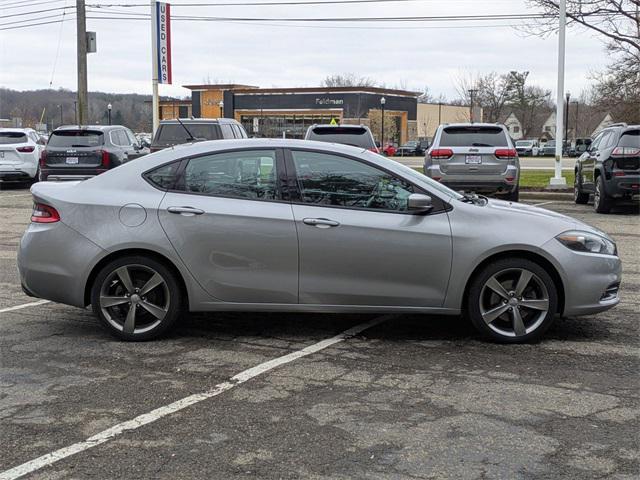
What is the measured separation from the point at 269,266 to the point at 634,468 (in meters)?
2.94

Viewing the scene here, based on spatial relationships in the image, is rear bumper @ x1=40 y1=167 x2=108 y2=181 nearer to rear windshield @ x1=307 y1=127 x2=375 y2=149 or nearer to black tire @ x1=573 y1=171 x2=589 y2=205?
rear windshield @ x1=307 y1=127 x2=375 y2=149

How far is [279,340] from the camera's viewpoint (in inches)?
234

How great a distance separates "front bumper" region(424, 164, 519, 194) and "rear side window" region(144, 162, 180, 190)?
9.15m

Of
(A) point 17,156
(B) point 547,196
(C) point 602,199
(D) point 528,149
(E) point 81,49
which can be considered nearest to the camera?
(C) point 602,199

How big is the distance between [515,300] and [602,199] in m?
9.77

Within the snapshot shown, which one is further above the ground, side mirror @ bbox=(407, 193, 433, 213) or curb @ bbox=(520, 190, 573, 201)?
side mirror @ bbox=(407, 193, 433, 213)

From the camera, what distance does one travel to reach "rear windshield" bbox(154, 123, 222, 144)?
1689 centimetres

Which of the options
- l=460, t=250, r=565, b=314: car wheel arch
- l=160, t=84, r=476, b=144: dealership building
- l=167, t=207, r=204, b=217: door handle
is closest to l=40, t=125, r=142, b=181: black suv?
l=167, t=207, r=204, b=217: door handle

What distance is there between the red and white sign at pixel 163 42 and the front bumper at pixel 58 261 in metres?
20.1

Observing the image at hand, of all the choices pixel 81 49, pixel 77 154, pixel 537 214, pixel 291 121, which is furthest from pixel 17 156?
pixel 291 121

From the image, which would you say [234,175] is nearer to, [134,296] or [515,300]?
[134,296]

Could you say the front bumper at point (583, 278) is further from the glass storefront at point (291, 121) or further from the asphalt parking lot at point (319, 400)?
the glass storefront at point (291, 121)

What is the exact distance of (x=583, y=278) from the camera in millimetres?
5715

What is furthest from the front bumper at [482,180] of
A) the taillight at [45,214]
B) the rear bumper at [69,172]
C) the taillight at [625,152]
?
the taillight at [45,214]
